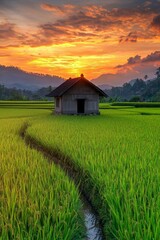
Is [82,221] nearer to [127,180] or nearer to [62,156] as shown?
[127,180]

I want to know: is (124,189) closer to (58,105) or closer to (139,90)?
(58,105)

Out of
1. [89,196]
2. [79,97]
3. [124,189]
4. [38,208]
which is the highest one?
[79,97]

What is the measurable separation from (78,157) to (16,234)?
4107 millimetres

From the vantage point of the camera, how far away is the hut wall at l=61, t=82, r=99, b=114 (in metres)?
26.8

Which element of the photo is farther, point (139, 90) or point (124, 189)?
point (139, 90)

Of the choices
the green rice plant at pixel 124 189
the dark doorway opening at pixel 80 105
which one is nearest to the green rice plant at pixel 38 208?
the green rice plant at pixel 124 189

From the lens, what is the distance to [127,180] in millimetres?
5148

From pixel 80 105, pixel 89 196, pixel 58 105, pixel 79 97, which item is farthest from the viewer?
pixel 58 105

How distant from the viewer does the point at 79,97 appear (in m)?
26.9

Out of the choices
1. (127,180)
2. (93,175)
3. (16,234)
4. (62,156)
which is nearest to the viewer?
(16,234)

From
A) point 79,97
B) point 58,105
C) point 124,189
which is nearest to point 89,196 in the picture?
point 124,189

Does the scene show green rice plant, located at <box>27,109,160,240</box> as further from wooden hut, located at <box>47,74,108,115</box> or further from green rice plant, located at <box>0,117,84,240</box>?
wooden hut, located at <box>47,74,108,115</box>

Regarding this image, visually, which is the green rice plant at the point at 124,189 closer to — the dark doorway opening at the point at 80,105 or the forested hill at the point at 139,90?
the dark doorway opening at the point at 80,105

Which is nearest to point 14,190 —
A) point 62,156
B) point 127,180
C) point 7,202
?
point 7,202
